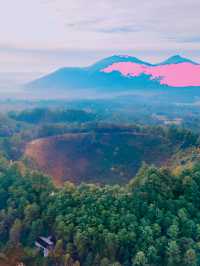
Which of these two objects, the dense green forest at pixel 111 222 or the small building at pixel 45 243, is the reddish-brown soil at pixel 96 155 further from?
the small building at pixel 45 243

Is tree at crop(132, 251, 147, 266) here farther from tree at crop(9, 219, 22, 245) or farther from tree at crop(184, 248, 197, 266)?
tree at crop(9, 219, 22, 245)

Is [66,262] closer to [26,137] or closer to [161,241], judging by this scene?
[161,241]

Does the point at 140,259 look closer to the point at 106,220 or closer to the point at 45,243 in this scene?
the point at 106,220

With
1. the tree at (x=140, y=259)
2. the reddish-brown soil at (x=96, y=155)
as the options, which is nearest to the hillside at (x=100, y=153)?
the reddish-brown soil at (x=96, y=155)

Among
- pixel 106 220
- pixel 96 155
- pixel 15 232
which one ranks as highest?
pixel 106 220

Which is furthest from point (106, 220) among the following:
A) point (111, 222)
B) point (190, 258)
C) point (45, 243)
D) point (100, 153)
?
point (100, 153)

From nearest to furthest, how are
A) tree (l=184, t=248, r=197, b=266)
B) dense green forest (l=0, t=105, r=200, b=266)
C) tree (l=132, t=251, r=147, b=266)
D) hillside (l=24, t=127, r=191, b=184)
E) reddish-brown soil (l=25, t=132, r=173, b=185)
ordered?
tree (l=132, t=251, r=147, b=266), tree (l=184, t=248, r=197, b=266), dense green forest (l=0, t=105, r=200, b=266), reddish-brown soil (l=25, t=132, r=173, b=185), hillside (l=24, t=127, r=191, b=184)

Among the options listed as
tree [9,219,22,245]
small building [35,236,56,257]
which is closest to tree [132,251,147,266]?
small building [35,236,56,257]
